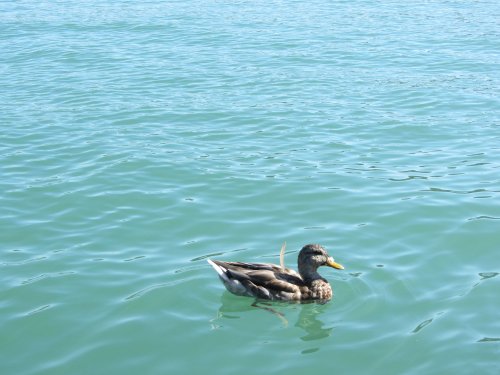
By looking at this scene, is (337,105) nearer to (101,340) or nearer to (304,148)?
(304,148)

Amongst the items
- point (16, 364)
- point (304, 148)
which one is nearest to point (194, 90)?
point (304, 148)

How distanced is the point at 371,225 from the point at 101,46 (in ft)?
46.3

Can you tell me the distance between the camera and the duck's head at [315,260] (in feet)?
37.8

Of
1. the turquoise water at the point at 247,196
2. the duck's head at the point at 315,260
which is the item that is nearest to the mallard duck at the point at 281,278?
the duck's head at the point at 315,260

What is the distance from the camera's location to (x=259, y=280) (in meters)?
11.3

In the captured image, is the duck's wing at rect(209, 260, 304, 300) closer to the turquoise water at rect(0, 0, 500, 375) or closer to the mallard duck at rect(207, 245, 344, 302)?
the mallard duck at rect(207, 245, 344, 302)

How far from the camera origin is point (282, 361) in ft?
32.4

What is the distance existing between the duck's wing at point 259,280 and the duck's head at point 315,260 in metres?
0.19

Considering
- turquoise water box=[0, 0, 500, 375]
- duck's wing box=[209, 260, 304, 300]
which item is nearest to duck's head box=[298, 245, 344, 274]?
duck's wing box=[209, 260, 304, 300]

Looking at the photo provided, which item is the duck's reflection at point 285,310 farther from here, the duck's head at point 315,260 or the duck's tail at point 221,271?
the duck's head at point 315,260

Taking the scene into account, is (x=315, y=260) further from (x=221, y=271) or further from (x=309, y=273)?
(x=221, y=271)

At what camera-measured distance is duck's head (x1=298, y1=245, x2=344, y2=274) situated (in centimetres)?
1151

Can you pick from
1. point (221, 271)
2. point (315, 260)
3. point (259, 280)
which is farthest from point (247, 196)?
point (221, 271)

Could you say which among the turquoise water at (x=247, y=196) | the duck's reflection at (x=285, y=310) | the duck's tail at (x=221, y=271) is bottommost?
the duck's reflection at (x=285, y=310)
